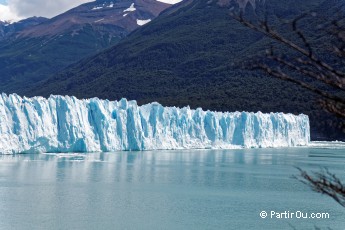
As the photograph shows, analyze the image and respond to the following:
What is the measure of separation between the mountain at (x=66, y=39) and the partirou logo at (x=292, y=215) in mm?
84144

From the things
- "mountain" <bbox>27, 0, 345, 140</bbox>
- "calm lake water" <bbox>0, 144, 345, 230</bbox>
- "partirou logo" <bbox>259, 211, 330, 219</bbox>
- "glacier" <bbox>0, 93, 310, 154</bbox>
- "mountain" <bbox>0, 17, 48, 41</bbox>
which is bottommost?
"partirou logo" <bbox>259, 211, 330, 219</bbox>

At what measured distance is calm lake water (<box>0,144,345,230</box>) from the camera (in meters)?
11.0

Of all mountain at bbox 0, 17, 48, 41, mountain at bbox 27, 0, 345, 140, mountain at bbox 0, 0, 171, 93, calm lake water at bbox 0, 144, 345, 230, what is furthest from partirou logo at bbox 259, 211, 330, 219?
mountain at bbox 0, 17, 48, 41

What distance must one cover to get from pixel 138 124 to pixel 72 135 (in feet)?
13.3

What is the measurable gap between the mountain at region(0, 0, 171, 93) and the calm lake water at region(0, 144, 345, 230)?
75346 millimetres

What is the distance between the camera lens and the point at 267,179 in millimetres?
18344

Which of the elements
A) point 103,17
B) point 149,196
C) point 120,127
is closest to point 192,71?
point 120,127

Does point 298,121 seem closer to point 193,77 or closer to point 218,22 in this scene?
point 193,77

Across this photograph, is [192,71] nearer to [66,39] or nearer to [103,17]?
[66,39]

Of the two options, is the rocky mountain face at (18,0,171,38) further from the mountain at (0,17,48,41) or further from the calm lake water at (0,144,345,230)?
the calm lake water at (0,144,345,230)

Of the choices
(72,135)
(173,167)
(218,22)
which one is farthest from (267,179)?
(218,22)

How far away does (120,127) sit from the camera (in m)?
27.5

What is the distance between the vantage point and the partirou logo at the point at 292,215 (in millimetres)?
11914

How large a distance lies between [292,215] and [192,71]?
55736mm
